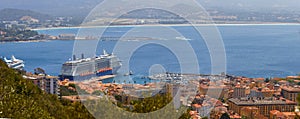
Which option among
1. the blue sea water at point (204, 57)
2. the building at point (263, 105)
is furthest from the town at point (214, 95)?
the blue sea water at point (204, 57)

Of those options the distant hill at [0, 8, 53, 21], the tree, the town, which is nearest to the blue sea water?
the town

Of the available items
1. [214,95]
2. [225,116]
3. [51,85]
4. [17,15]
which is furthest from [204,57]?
[17,15]

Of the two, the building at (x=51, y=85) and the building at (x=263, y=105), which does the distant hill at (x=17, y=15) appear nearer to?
the building at (x=51, y=85)

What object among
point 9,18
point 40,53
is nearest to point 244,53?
point 40,53

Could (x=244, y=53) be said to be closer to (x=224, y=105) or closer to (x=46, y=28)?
(x=224, y=105)

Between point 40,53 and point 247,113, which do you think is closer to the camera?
point 247,113

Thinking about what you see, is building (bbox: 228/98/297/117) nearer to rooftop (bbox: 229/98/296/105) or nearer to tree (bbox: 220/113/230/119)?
rooftop (bbox: 229/98/296/105)

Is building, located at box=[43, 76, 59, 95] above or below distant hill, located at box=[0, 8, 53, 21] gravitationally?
below
